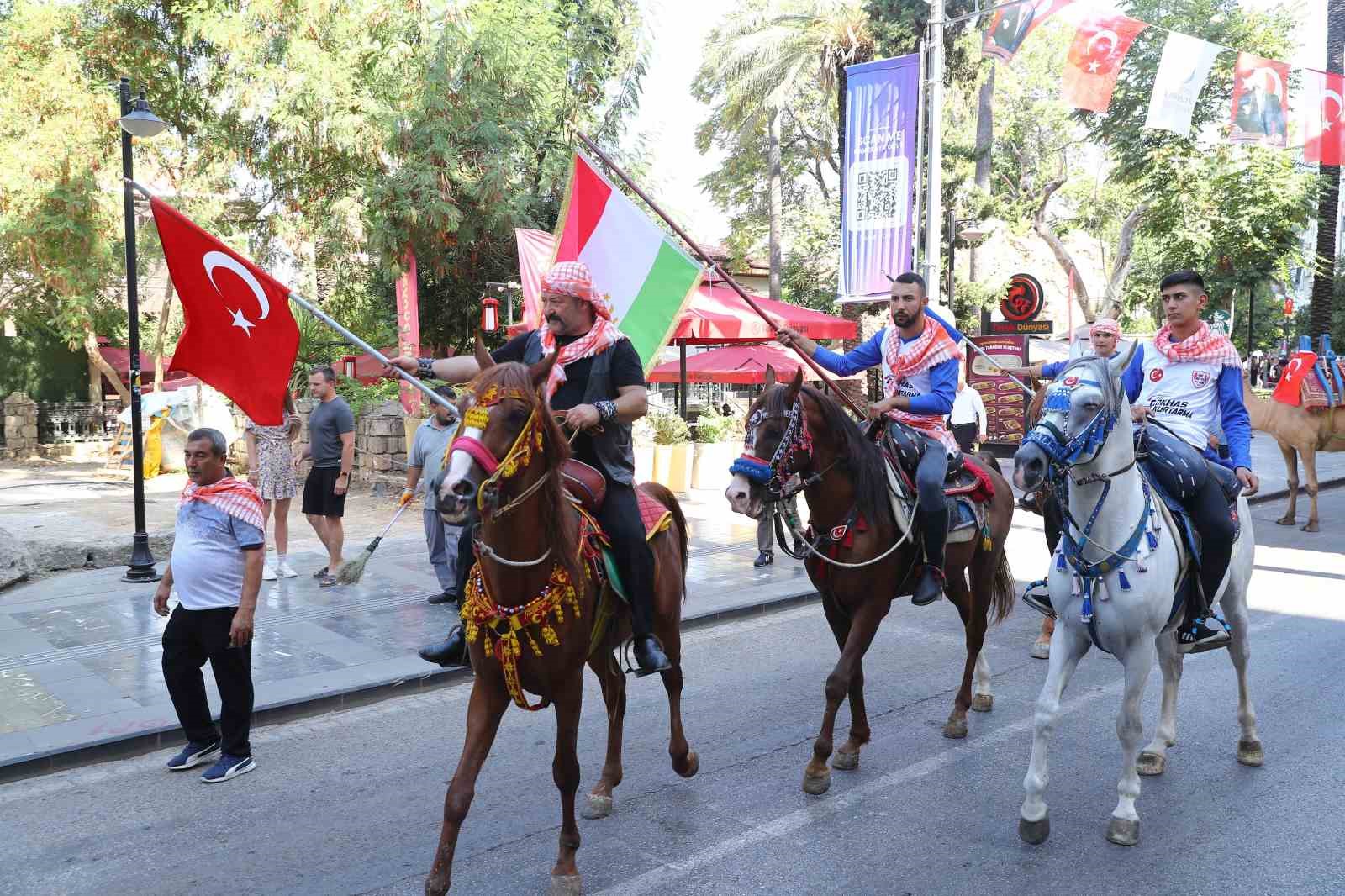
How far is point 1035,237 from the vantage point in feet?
149

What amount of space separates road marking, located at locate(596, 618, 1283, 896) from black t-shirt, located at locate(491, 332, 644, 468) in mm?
1824

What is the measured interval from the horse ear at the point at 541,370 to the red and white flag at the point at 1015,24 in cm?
1381

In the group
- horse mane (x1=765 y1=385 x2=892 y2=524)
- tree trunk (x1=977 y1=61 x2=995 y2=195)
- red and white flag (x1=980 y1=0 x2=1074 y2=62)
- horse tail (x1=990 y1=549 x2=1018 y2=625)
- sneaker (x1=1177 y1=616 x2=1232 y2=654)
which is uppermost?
tree trunk (x1=977 y1=61 x2=995 y2=195)

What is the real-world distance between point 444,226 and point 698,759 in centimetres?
1458

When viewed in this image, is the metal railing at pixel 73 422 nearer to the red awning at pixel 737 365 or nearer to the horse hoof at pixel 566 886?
the red awning at pixel 737 365

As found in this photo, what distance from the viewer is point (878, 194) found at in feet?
54.9

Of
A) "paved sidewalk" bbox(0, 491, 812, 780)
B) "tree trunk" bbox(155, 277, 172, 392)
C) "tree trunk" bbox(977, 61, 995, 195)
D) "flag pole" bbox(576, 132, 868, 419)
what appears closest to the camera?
"paved sidewalk" bbox(0, 491, 812, 780)

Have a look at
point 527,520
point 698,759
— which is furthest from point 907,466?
point 527,520

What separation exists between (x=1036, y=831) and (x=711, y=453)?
1264 centimetres

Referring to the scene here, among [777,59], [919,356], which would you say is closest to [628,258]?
[919,356]

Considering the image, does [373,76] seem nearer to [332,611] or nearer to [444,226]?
[444,226]

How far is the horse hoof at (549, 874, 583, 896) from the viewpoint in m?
4.04

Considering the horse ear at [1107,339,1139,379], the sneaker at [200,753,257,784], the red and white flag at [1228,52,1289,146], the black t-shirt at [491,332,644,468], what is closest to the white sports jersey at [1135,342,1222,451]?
the horse ear at [1107,339,1139,379]

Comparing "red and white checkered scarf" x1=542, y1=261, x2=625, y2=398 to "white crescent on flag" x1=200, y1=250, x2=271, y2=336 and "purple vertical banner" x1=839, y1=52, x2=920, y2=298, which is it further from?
"purple vertical banner" x1=839, y1=52, x2=920, y2=298
